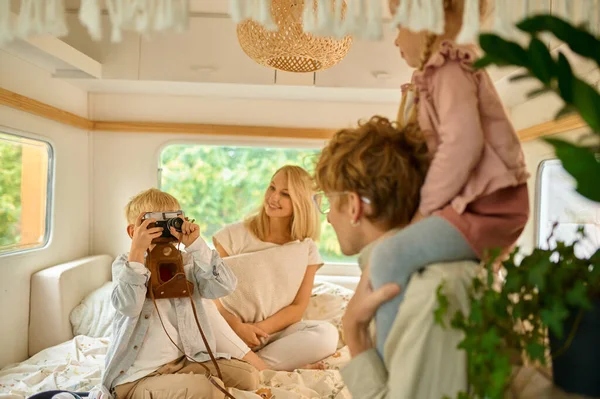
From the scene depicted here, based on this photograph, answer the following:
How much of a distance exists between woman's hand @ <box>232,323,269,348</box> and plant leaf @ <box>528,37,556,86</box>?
2.23 metres

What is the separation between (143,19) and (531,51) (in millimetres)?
775

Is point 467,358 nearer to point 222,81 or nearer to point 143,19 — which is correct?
point 143,19

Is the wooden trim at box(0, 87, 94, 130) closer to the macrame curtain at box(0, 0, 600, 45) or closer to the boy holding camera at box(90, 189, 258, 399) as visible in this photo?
the boy holding camera at box(90, 189, 258, 399)

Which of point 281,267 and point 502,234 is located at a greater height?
point 502,234

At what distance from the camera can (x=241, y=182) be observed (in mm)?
4223

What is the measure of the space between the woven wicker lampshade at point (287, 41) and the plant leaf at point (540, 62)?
5.21 feet

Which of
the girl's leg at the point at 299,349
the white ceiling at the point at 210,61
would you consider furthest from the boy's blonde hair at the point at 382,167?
the white ceiling at the point at 210,61

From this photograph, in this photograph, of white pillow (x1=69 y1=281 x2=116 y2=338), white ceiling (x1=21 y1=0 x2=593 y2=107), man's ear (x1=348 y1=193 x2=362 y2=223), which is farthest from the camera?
white ceiling (x1=21 y1=0 x2=593 y2=107)

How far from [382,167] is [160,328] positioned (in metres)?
1.35

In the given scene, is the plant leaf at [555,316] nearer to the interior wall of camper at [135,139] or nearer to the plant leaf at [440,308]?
the plant leaf at [440,308]

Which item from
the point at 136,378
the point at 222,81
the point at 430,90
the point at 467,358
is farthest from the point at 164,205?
the point at 467,358

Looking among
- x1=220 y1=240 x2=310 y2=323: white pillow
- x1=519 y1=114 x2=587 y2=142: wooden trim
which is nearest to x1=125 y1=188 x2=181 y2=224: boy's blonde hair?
x1=220 y1=240 x2=310 y2=323: white pillow

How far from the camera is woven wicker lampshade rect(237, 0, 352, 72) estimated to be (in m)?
2.38

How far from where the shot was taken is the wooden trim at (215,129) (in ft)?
13.1
